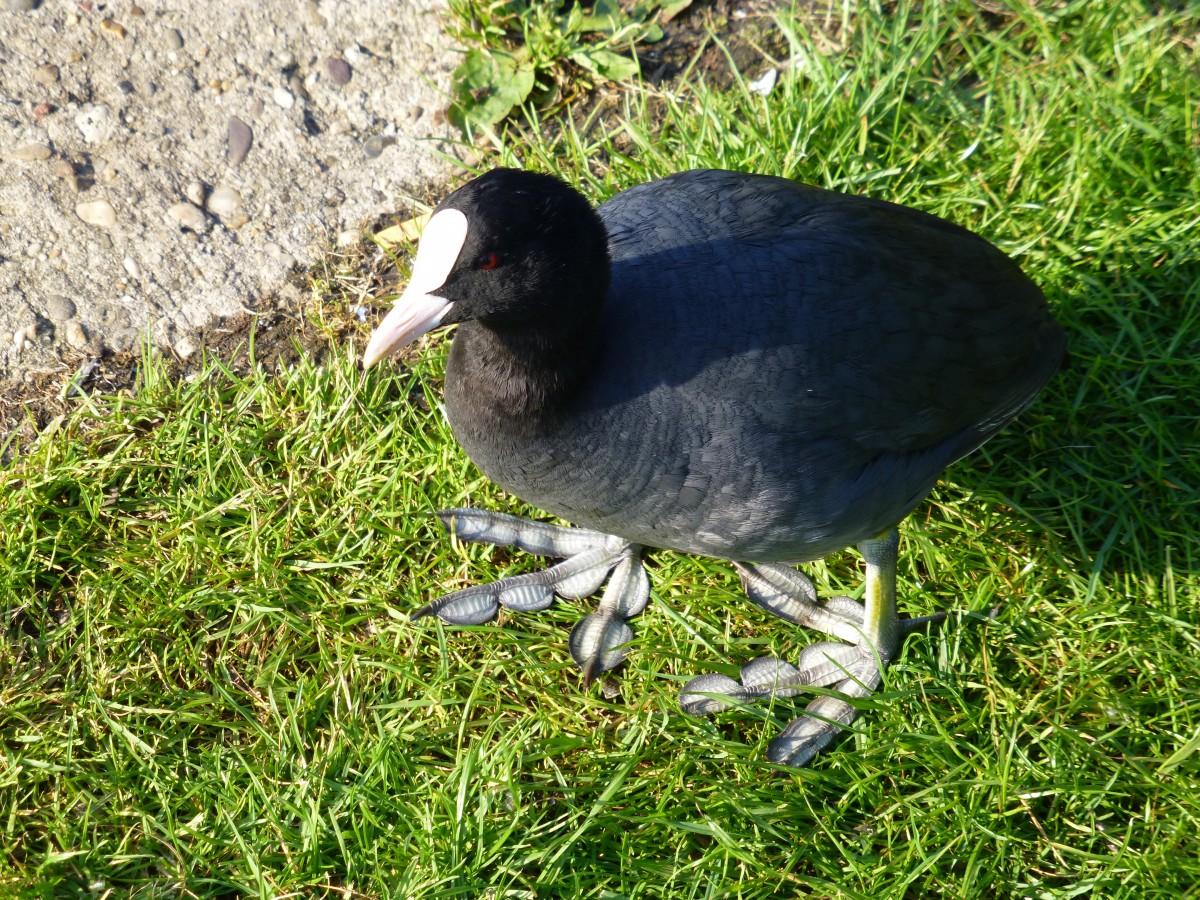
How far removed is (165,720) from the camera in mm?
2701

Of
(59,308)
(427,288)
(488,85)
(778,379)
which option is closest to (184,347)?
(59,308)

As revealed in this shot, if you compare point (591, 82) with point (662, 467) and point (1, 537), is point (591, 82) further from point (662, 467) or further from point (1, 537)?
point (1, 537)

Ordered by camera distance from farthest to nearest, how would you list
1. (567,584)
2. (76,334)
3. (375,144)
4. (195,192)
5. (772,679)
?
(375,144), (195,192), (76,334), (567,584), (772,679)

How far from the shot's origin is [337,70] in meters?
3.69

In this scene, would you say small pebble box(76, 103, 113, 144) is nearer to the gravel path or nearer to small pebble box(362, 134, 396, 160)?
the gravel path

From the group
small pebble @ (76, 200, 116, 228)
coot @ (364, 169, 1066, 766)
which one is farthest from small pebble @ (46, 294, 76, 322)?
coot @ (364, 169, 1066, 766)

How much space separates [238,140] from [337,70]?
0.44m

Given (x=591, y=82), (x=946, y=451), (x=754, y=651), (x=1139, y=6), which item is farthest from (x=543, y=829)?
(x=1139, y=6)

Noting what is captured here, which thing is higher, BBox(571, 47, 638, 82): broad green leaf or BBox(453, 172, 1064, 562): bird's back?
BBox(571, 47, 638, 82): broad green leaf

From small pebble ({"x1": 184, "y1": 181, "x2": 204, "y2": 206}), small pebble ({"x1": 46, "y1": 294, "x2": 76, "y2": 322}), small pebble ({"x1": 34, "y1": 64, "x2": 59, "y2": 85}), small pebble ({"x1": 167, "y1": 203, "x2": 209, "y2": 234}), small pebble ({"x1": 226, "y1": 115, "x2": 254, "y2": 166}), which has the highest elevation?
small pebble ({"x1": 34, "y1": 64, "x2": 59, "y2": 85})

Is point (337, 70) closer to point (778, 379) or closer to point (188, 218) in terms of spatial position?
point (188, 218)

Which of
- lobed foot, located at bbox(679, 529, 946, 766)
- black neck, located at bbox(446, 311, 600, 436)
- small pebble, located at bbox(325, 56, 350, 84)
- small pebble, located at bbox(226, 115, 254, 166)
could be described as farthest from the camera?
small pebble, located at bbox(325, 56, 350, 84)

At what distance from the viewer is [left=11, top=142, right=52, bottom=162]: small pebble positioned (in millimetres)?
3408

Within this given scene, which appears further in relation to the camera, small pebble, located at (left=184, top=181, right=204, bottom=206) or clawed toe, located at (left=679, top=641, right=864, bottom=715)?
small pebble, located at (left=184, top=181, right=204, bottom=206)
